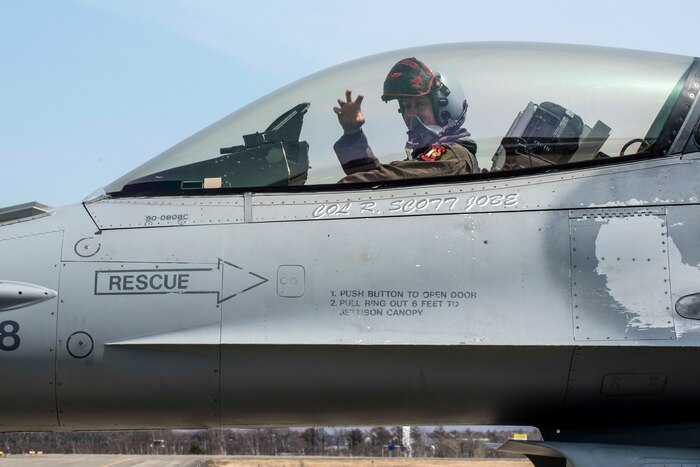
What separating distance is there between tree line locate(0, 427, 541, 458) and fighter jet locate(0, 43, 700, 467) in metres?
32.3

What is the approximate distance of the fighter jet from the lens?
5531 millimetres

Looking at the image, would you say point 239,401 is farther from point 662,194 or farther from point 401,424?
point 662,194

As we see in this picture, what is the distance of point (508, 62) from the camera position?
6.46 m

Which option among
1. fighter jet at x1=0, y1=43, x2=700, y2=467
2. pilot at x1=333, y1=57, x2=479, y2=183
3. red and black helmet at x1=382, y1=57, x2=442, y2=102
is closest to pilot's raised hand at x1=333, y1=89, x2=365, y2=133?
pilot at x1=333, y1=57, x2=479, y2=183

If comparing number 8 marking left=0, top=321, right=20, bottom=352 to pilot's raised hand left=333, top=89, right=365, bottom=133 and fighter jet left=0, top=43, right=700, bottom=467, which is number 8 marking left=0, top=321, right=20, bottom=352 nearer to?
fighter jet left=0, top=43, right=700, bottom=467

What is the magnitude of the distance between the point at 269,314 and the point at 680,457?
2667 millimetres

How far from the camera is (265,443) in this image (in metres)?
40.9

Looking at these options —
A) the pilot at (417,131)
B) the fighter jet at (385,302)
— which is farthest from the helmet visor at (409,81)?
the fighter jet at (385,302)

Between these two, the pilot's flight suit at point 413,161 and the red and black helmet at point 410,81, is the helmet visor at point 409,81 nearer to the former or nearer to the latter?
the red and black helmet at point 410,81

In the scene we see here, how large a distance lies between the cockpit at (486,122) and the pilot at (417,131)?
6 centimetres

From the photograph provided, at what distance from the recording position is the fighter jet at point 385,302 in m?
5.53

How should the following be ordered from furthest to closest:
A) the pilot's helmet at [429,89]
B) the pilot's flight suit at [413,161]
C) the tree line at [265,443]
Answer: the tree line at [265,443] < the pilot's helmet at [429,89] < the pilot's flight suit at [413,161]

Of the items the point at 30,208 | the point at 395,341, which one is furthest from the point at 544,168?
the point at 30,208

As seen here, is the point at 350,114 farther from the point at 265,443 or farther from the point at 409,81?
the point at 265,443
